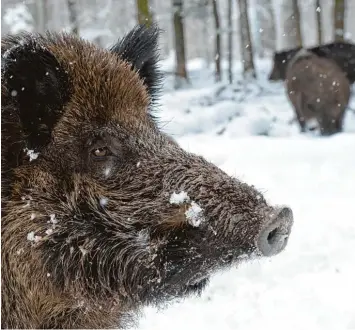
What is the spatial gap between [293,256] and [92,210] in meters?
3.78

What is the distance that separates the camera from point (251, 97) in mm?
20344

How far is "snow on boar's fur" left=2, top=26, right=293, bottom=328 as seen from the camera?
2689 mm

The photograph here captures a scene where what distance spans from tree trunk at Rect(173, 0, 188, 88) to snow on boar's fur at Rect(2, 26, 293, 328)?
720 inches

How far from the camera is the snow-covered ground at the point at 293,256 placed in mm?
4855

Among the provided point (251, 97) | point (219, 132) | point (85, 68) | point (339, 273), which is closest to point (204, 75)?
point (251, 97)

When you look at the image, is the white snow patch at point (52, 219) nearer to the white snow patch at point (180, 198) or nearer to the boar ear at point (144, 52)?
the white snow patch at point (180, 198)

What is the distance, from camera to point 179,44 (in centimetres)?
2092

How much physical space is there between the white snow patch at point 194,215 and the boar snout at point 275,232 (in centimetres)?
27

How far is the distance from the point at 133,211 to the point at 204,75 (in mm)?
25669

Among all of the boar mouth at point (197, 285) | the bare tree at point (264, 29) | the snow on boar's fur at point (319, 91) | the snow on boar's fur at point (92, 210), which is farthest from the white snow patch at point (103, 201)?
the bare tree at point (264, 29)

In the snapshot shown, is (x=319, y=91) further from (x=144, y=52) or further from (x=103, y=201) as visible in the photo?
(x=103, y=201)

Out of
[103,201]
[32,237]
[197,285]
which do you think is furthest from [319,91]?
[32,237]

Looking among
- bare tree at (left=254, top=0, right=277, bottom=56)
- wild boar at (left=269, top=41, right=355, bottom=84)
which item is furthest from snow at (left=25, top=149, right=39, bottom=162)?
bare tree at (left=254, top=0, right=277, bottom=56)

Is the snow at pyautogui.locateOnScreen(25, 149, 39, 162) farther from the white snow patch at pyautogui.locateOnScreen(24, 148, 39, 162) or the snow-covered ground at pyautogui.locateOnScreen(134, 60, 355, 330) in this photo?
the snow-covered ground at pyautogui.locateOnScreen(134, 60, 355, 330)
